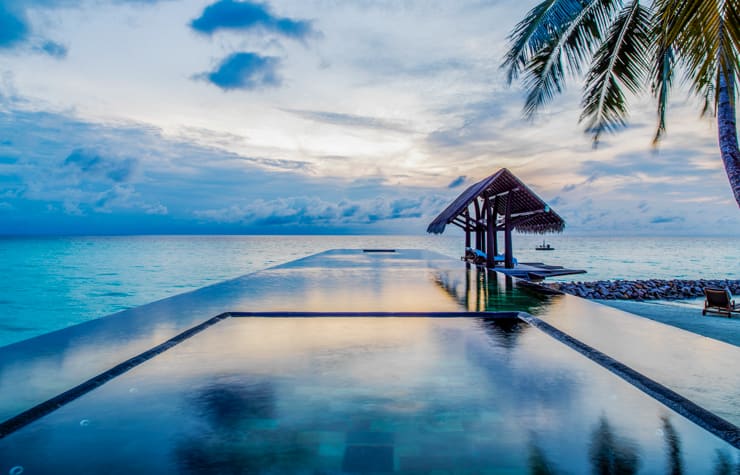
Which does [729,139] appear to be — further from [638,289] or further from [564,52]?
[638,289]

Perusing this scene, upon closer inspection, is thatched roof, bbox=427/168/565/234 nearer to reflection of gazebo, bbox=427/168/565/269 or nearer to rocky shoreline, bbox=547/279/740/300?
reflection of gazebo, bbox=427/168/565/269

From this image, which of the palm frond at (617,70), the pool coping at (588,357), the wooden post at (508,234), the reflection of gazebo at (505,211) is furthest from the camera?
the wooden post at (508,234)

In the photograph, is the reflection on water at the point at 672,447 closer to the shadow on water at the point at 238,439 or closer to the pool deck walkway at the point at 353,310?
the pool deck walkway at the point at 353,310

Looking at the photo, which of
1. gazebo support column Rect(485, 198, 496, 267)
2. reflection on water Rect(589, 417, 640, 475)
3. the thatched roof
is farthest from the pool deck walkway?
gazebo support column Rect(485, 198, 496, 267)

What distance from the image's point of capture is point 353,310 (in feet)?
21.7

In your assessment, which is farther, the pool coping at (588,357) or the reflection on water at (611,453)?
the pool coping at (588,357)

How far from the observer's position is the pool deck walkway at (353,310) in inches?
129

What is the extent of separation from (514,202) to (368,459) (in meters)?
16.8

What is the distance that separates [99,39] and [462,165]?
58.5ft

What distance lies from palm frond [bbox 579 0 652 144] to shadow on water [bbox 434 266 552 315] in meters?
2.73

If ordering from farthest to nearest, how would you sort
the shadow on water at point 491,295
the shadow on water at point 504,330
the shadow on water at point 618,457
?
the shadow on water at point 491,295 < the shadow on water at point 504,330 < the shadow on water at point 618,457

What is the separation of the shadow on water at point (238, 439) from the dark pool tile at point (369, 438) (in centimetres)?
27

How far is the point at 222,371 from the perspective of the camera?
3.79 meters

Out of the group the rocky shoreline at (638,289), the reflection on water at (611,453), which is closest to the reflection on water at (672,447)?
the reflection on water at (611,453)
